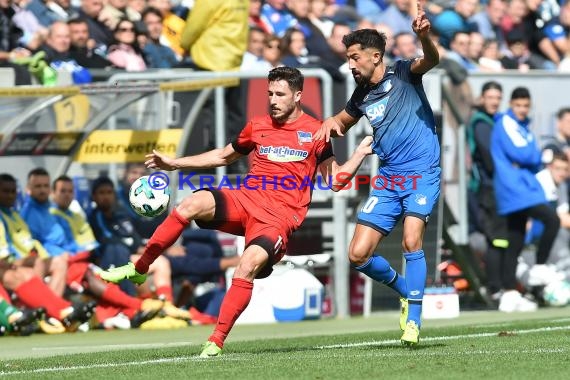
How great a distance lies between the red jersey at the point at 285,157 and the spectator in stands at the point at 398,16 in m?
11.5

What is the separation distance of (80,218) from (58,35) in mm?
2266

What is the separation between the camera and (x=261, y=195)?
36.5ft

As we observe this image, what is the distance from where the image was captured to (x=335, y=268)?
17.0 metres

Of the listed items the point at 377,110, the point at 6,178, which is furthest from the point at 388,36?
the point at 377,110

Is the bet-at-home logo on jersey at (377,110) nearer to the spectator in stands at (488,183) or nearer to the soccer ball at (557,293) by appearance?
the spectator in stands at (488,183)

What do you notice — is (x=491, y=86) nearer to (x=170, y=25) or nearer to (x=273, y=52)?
(x=273, y=52)

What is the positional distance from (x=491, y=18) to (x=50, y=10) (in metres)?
9.02

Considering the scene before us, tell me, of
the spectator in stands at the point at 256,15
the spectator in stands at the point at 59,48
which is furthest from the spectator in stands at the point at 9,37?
the spectator in stands at the point at 256,15

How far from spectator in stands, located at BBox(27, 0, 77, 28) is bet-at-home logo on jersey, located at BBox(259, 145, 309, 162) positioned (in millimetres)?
7235

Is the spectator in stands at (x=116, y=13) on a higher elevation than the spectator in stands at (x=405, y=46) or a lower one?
higher

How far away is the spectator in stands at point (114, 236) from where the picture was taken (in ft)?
53.1

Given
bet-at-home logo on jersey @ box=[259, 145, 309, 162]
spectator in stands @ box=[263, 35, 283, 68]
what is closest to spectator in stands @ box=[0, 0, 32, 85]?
spectator in stands @ box=[263, 35, 283, 68]

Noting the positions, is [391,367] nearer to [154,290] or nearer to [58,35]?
[154,290]

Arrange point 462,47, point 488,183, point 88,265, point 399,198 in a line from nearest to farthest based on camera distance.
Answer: point 399,198
point 88,265
point 488,183
point 462,47
